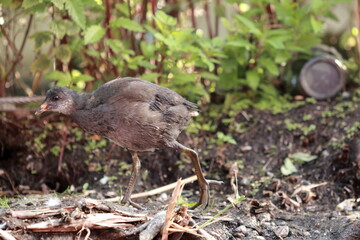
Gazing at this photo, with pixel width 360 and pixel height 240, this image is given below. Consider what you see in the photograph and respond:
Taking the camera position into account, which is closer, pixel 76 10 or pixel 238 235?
pixel 238 235

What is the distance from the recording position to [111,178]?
431 cm

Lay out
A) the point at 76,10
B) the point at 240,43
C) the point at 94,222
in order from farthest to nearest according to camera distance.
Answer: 1. the point at 240,43
2. the point at 76,10
3. the point at 94,222

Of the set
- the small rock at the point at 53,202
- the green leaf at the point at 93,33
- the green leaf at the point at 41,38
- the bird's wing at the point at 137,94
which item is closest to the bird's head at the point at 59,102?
the bird's wing at the point at 137,94

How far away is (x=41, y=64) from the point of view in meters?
4.30

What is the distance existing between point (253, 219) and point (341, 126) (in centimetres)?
153

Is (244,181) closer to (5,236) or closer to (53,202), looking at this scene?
(53,202)

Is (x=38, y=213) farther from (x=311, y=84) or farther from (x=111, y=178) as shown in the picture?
(x=311, y=84)

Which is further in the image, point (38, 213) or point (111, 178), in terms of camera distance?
point (111, 178)

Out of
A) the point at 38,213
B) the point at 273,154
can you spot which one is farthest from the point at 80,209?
the point at 273,154

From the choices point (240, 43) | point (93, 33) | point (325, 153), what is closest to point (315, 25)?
point (240, 43)

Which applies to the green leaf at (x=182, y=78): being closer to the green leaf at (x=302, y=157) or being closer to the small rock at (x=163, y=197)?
the small rock at (x=163, y=197)

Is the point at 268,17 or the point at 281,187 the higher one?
the point at 268,17

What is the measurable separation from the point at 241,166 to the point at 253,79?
83cm

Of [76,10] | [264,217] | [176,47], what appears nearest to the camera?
[264,217]
